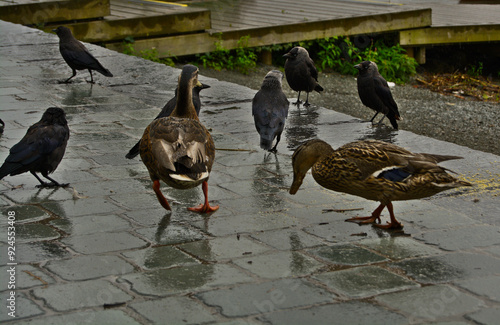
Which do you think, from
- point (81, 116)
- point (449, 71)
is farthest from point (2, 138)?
point (449, 71)

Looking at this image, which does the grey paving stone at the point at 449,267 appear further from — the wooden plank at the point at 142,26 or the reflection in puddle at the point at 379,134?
the wooden plank at the point at 142,26

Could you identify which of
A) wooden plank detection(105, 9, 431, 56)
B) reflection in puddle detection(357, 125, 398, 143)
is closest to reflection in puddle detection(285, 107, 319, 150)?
reflection in puddle detection(357, 125, 398, 143)

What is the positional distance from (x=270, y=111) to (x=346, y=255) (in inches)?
107

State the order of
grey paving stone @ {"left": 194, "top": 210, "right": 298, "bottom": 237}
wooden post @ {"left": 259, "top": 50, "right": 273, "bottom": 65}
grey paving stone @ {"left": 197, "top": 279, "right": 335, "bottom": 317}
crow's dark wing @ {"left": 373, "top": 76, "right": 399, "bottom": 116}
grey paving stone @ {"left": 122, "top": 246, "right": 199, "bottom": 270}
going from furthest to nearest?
wooden post @ {"left": 259, "top": 50, "right": 273, "bottom": 65}, crow's dark wing @ {"left": 373, "top": 76, "right": 399, "bottom": 116}, grey paving stone @ {"left": 194, "top": 210, "right": 298, "bottom": 237}, grey paving stone @ {"left": 122, "top": 246, "right": 199, "bottom": 270}, grey paving stone @ {"left": 197, "top": 279, "right": 335, "bottom": 317}

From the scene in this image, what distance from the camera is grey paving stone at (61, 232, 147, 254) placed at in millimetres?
4277

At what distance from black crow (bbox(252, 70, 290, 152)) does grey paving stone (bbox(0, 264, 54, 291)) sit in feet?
9.35

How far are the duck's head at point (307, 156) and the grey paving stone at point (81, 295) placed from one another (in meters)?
1.69

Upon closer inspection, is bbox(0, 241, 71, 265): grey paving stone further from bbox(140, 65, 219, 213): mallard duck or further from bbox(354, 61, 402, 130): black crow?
bbox(354, 61, 402, 130): black crow

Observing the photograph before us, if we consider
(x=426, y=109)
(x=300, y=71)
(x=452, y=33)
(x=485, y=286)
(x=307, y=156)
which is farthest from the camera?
(x=452, y=33)

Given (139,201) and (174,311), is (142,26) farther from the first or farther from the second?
(174,311)

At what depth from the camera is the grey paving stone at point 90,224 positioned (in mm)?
4586

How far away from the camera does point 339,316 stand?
11.2 feet

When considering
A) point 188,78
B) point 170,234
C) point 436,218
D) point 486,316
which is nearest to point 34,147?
point 188,78

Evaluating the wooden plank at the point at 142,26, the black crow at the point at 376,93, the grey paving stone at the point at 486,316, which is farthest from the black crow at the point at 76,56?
the grey paving stone at the point at 486,316
